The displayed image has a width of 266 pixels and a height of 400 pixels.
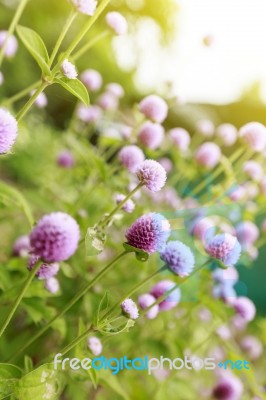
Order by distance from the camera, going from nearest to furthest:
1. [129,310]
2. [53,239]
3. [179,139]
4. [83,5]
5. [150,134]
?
[53,239] → [129,310] → [83,5] → [150,134] → [179,139]

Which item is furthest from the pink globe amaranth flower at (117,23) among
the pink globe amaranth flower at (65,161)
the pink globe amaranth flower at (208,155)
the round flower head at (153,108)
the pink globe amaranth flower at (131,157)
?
the pink globe amaranth flower at (65,161)

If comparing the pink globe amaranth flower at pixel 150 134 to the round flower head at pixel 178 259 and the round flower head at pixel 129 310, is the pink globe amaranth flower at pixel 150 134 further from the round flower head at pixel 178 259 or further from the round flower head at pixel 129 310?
the round flower head at pixel 129 310

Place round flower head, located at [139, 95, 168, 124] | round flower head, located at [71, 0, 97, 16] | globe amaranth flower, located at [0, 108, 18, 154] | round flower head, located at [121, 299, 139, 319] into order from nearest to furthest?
globe amaranth flower, located at [0, 108, 18, 154] → round flower head, located at [121, 299, 139, 319] → round flower head, located at [71, 0, 97, 16] → round flower head, located at [139, 95, 168, 124]

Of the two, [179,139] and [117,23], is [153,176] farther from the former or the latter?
[179,139]

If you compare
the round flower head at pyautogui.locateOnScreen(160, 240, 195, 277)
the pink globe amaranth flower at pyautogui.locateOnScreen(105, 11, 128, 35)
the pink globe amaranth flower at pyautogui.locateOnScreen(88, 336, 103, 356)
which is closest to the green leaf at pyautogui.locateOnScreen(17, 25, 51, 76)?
the round flower head at pyautogui.locateOnScreen(160, 240, 195, 277)

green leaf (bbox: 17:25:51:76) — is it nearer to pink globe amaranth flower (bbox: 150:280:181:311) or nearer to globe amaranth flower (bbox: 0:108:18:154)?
globe amaranth flower (bbox: 0:108:18:154)

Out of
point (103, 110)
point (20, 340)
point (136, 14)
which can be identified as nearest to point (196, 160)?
point (103, 110)

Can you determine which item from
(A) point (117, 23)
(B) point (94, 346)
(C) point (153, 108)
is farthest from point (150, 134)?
(B) point (94, 346)
